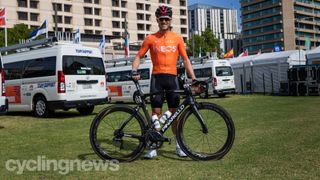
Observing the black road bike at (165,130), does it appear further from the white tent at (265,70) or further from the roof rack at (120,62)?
the white tent at (265,70)

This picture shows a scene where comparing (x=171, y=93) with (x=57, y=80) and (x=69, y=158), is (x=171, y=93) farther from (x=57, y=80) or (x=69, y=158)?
(x=57, y=80)

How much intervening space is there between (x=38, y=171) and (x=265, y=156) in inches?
117

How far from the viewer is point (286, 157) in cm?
553

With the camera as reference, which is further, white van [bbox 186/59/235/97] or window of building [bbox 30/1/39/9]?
window of building [bbox 30/1/39/9]

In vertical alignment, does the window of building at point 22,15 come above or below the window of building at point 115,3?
below

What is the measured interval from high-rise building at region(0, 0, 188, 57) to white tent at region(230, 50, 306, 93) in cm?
4486

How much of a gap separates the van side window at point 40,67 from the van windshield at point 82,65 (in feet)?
1.40

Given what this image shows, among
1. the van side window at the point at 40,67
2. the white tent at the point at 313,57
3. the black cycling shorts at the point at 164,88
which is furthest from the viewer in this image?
the white tent at the point at 313,57

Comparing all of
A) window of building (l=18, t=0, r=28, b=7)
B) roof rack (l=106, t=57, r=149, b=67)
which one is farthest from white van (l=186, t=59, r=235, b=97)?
window of building (l=18, t=0, r=28, b=7)

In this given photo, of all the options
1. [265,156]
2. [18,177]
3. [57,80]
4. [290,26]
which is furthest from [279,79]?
[290,26]

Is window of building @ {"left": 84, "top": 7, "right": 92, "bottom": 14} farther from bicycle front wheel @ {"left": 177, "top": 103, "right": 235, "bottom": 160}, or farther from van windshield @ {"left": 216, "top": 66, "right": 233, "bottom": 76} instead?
bicycle front wheel @ {"left": 177, "top": 103, "right": 235, "bottom": 160}

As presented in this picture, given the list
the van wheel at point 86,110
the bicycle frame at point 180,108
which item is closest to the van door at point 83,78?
the van wheel at point 86,110

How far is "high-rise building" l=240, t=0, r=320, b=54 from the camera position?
11844cm

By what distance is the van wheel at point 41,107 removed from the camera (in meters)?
13.6
